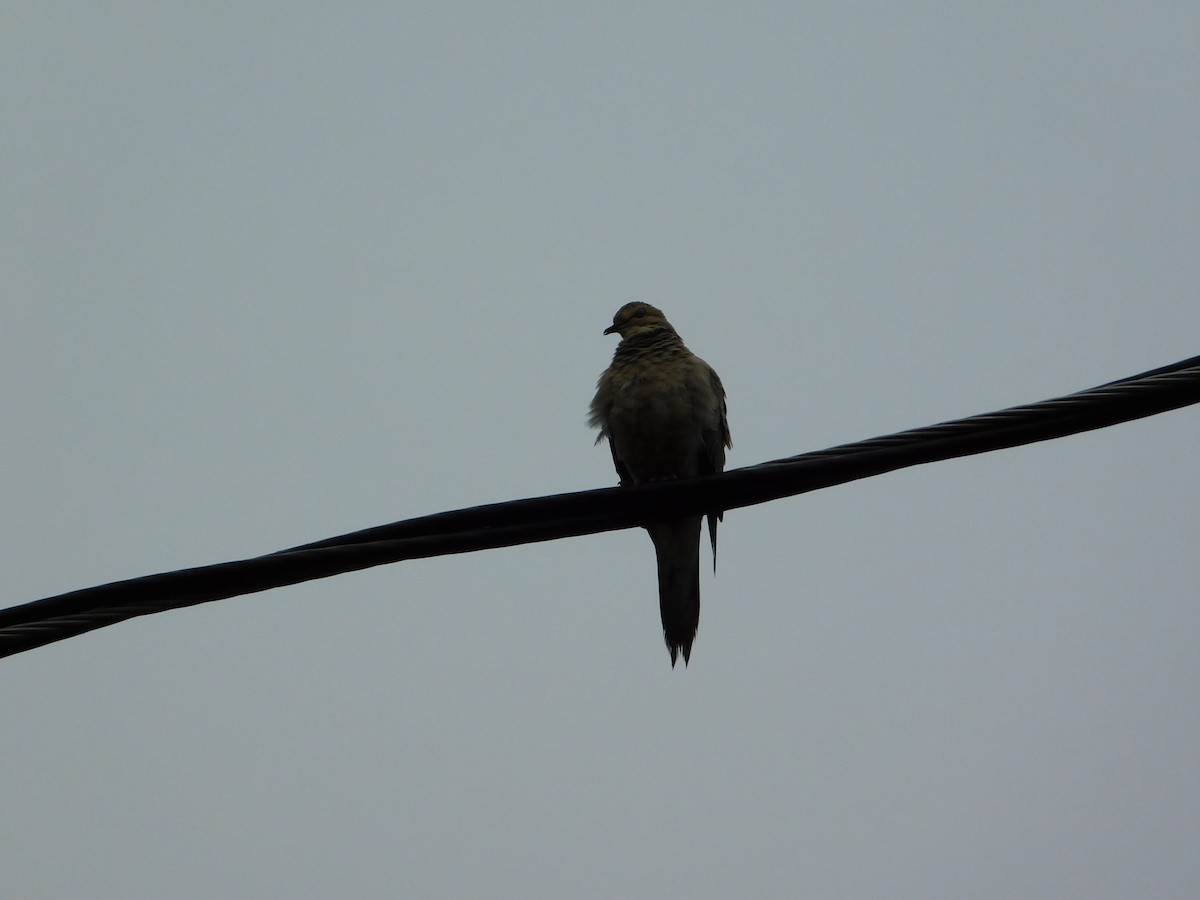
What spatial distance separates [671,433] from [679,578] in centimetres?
63

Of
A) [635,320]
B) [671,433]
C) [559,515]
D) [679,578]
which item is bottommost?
[559,515]

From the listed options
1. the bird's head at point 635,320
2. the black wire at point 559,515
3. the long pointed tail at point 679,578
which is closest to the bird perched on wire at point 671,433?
the long pointed tail at point 679,578

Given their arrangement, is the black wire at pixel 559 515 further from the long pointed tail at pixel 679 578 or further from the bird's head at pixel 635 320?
the bird's head at pixel 635 320

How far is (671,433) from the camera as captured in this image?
208 inches

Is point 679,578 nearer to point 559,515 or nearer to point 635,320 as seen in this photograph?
point 635,320

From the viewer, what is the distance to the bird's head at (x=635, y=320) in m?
6.17

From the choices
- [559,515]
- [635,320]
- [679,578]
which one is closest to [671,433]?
[679,578]

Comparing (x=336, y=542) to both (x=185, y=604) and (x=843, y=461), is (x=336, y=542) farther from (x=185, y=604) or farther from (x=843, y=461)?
(x=843, y=461)

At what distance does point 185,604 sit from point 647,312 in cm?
389

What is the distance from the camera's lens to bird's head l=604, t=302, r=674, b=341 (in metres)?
6.17

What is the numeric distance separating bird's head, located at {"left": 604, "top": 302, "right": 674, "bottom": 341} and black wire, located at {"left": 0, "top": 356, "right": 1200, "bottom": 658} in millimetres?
3120

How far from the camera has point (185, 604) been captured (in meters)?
2.69

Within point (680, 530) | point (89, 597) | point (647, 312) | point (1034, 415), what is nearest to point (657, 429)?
point (680, 530)

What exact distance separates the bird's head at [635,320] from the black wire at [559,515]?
3.12 m
